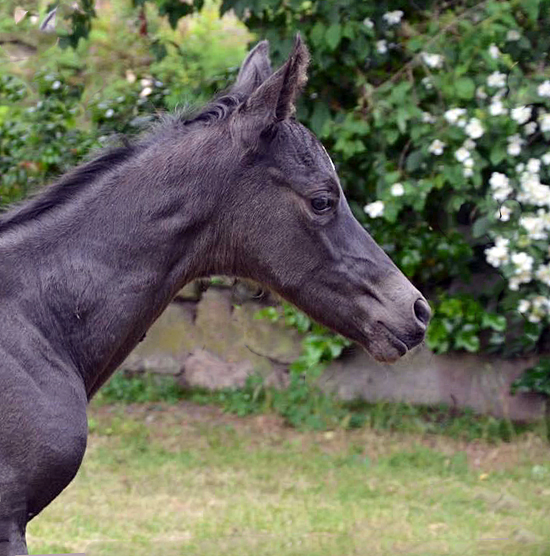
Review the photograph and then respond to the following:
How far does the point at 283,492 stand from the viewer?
603cm

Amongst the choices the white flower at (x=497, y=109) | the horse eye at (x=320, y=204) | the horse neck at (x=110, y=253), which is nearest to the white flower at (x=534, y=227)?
the white flower at (x=497, y=109)

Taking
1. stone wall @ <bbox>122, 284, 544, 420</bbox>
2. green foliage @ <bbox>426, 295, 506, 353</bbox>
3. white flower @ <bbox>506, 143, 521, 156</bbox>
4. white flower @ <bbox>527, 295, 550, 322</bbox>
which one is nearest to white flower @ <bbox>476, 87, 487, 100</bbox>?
white flower @ <bbox>506, 143, 521, 156</bbox>

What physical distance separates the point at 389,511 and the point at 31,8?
4.20 m

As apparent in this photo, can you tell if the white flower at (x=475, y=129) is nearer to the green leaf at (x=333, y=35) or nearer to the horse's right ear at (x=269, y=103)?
the green leaf at (x=333, y=35)

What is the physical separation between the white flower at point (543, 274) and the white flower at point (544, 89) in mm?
1016

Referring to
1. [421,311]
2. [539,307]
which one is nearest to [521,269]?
[539,307]

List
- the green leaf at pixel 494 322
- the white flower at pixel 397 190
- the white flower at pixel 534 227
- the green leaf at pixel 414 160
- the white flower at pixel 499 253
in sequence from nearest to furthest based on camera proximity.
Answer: the white flower at pixel 534 227 < the white flower at pixel 499 253 < the white flower at pixel 397 190 < the green leaf at pixel 414 160 < the green leaf at pixel 494 322

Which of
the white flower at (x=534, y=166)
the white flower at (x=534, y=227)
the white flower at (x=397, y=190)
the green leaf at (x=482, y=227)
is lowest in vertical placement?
the green leaf at (x=482, y=227)

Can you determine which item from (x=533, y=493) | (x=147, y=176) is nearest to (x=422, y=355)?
(x=533, y=493)

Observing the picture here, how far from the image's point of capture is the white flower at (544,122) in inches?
243

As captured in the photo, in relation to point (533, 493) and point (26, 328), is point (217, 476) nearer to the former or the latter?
point (533, 493)

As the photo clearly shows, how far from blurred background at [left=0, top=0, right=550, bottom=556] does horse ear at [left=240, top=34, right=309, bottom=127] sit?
236 centimetres

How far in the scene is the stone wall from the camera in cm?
705

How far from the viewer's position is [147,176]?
326cm
